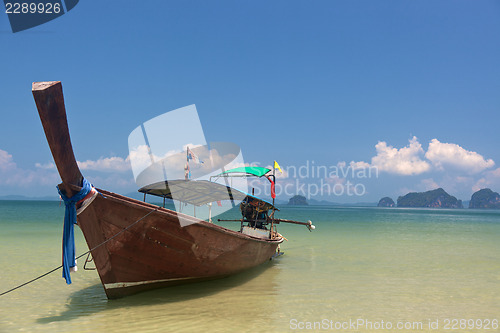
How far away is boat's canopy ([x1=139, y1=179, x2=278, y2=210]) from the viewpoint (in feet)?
28.8

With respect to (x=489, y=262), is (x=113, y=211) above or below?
above

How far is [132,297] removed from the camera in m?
7.05

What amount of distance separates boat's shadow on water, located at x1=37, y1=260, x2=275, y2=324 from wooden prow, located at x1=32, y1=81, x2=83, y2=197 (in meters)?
2.56

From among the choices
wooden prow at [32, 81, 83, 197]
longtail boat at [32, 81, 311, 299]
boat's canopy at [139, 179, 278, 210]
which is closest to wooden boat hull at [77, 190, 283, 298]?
longtail boat at [32, 81, 311, 299]

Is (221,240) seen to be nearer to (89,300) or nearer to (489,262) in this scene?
(89,300)

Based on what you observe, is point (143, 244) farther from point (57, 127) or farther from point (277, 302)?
point (277, 302)

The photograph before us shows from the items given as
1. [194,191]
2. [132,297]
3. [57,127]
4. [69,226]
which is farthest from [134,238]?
[194,191]

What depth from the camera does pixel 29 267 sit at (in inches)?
419

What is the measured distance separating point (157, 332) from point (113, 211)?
2.34 m

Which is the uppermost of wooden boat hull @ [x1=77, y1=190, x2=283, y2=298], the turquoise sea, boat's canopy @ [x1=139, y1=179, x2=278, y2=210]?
boat's canopy @ [x1=139, y1=179, x2=278, y2=210]

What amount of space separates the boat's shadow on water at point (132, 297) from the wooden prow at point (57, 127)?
256 cm

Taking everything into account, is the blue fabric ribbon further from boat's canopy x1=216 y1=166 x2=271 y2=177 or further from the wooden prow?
boat's canopy x1=216 y1=166 x2=271 y2=177

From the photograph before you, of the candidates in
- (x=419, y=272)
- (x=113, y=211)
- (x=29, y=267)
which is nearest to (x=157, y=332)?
(x=113, y=211)

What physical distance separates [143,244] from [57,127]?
2.92 m
